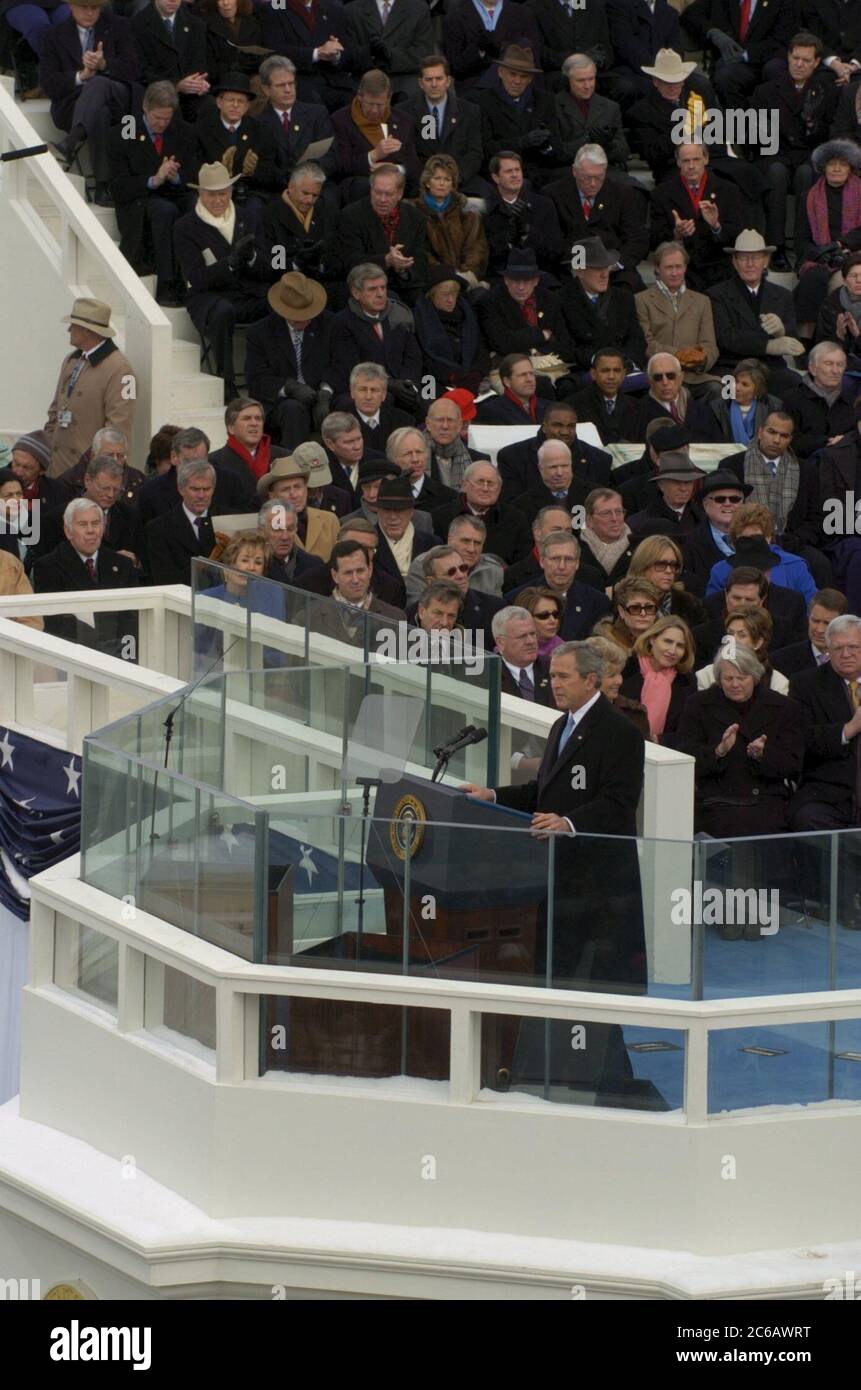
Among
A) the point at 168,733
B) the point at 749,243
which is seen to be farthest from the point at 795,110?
the point at 168,733

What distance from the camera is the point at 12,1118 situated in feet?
37.7

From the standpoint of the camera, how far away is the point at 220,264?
55.5 feet

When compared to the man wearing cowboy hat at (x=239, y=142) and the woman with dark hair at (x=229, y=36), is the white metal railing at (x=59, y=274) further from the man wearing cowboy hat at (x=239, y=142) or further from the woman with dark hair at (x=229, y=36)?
the woman with dark hair at (x=229, y=36)

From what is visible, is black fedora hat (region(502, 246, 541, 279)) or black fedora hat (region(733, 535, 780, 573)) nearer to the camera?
black fedora hat (region(733, 535, 780, 573))

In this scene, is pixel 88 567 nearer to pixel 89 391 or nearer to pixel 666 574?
pixel 89 391

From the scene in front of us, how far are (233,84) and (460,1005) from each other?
8.88 meters

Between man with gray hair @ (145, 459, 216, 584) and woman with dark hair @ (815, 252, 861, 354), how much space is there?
15.7 feet

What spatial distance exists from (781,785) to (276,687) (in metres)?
2.24

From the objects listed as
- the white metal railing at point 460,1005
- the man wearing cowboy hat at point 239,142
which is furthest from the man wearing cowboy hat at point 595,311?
the white metal railing at point 460,1005

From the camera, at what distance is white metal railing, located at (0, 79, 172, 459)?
16.9 meters

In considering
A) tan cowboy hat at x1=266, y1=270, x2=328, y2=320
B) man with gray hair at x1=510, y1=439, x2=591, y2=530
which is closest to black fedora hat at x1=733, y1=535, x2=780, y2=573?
man with gray hair at x1=510, y1=439, x2=591, y2=530

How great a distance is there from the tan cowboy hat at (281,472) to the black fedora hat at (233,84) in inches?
132

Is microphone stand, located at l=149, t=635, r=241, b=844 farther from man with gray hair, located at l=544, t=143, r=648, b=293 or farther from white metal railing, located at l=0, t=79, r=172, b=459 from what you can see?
man with gray hair, located at l=544, t=143, r=648, b=293

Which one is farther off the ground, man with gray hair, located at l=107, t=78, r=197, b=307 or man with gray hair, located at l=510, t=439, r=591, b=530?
man with gray hair, located at l=107, t=78, r=197, b=307
